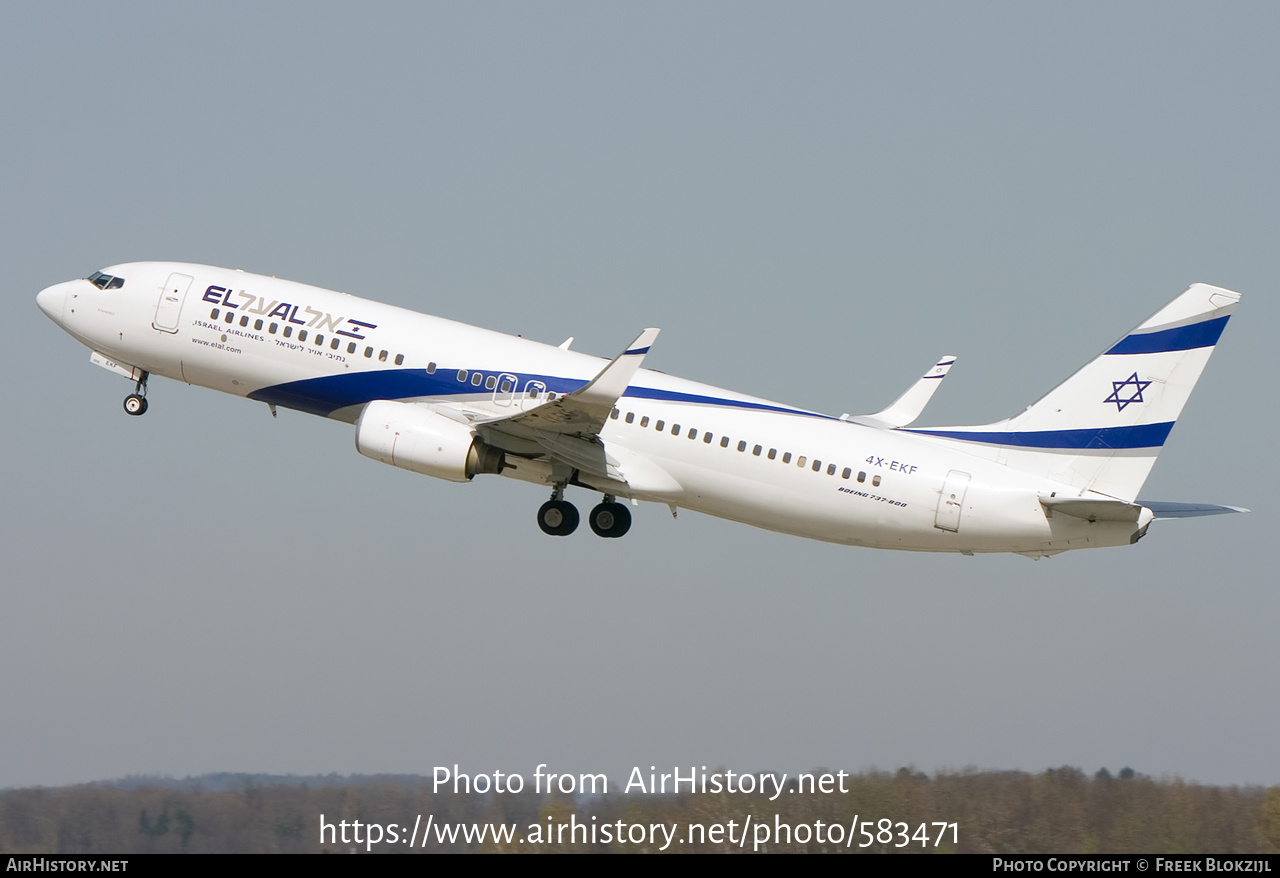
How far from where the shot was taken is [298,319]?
46.8 meters

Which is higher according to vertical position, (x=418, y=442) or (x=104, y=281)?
(x=104, y=281)

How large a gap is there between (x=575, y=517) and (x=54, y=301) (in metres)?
16.6

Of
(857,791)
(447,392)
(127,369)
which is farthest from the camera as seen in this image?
(127,369)

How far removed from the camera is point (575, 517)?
47.2 m

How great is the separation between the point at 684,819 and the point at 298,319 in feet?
54.9

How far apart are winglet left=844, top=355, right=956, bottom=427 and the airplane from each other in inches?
167

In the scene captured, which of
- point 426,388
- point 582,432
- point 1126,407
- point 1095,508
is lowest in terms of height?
point 1095,508

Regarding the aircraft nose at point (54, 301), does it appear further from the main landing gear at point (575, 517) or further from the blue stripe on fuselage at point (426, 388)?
the main landing gear at point (575, 517)

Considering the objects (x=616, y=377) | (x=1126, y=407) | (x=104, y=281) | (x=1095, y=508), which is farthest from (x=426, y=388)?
(x=1126, y=407)

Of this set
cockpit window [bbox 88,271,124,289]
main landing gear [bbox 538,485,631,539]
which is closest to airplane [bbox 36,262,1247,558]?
main landing gear [bbox 538,485,631,539]

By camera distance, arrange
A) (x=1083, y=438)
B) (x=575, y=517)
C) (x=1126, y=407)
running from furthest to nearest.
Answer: (x=575, y=517), (x=1083, y=438), (x=1126, y=407)

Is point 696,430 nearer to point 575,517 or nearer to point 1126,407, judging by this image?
point 575,517
